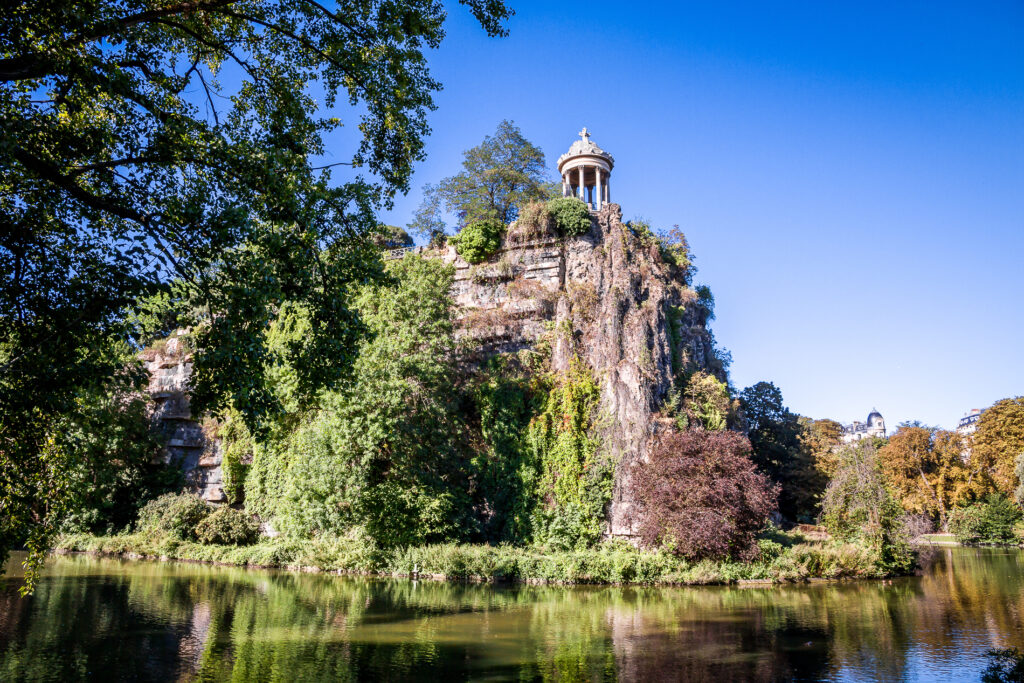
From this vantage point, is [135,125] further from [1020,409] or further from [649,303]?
[1020,409]

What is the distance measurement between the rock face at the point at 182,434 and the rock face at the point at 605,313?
16.4m

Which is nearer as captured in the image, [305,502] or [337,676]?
[337,676]

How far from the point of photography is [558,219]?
1305 inches

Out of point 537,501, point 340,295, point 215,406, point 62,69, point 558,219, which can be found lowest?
point 537,501

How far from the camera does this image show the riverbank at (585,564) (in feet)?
72.4

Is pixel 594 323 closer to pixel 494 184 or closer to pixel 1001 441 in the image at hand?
pixel 494 184

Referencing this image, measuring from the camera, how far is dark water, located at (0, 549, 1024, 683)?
407 inches

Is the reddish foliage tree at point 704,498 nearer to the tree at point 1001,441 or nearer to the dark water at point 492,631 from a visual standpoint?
the dark water at point 492,631

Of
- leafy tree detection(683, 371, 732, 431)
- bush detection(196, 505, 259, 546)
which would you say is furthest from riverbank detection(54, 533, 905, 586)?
leafy tree detection(683, 371, 732, 431)

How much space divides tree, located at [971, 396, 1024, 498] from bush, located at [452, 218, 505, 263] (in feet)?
125

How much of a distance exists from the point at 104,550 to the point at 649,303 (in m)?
29.3

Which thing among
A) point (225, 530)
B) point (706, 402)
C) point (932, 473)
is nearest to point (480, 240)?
point (706, 402)

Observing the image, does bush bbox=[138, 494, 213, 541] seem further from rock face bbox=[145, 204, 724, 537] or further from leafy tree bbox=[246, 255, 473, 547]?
leafy tree bbox=[246, 255, 473, 547]

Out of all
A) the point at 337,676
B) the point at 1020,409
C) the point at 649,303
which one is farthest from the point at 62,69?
the point at 1020,409
